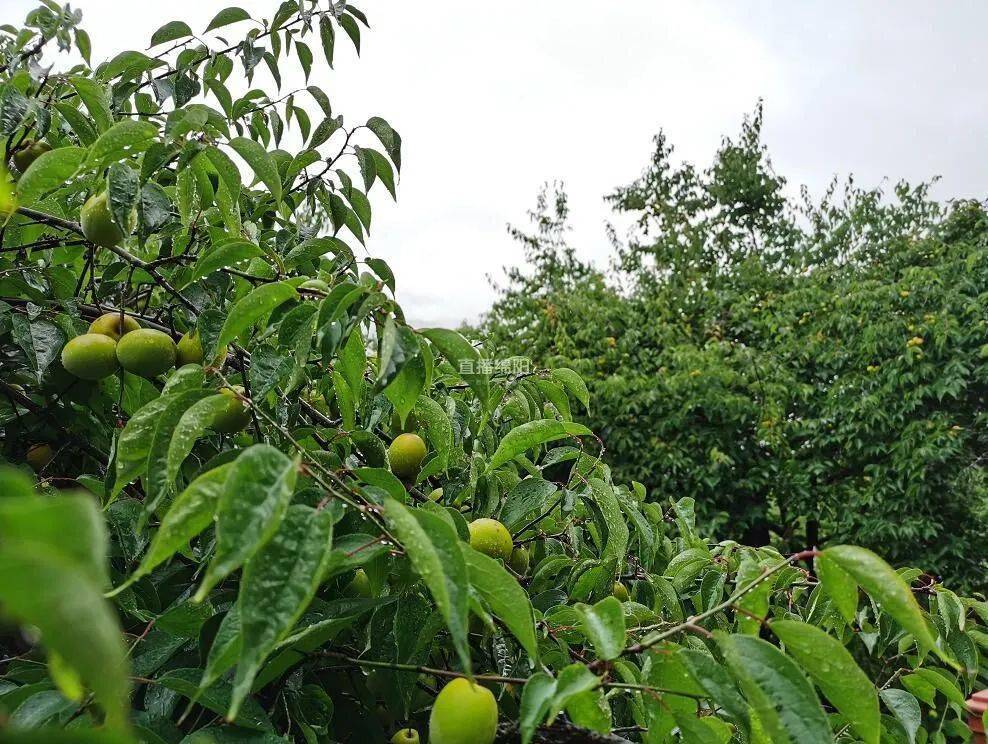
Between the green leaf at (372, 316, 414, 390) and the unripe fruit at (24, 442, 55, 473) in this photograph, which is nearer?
the green leaf at (372, 316, 414, 390)

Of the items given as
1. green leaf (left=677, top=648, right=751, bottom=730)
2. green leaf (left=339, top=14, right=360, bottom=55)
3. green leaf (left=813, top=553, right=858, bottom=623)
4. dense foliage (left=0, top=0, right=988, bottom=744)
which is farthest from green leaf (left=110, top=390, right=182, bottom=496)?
green leaf (left=339, top=14, right=360, bottom=55)

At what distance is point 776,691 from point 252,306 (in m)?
0.72

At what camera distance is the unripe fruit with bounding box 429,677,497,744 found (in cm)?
80

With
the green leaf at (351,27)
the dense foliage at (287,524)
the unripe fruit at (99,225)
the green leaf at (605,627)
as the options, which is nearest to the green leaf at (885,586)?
the dense foliage at (287,524)

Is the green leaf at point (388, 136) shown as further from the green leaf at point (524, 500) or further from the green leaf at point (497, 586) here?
the green leaf at point (497, 586)

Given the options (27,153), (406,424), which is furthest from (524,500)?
(27,153)

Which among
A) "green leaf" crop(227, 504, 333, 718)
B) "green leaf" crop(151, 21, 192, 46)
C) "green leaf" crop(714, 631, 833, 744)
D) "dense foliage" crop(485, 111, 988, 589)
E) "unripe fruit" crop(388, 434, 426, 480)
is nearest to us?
"green leaf" crop(227, 504, 333, 718)

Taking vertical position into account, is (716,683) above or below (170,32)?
below

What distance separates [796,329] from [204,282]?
7.53m

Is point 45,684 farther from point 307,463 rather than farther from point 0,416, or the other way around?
point 0,416

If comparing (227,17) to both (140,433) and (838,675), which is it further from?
(838,675)

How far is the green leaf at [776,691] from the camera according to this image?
0.67m

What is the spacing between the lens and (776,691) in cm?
69

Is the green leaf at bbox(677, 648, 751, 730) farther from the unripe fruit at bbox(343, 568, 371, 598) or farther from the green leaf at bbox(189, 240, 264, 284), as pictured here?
the green leaf at bbox(189, 240, 264, 284)
